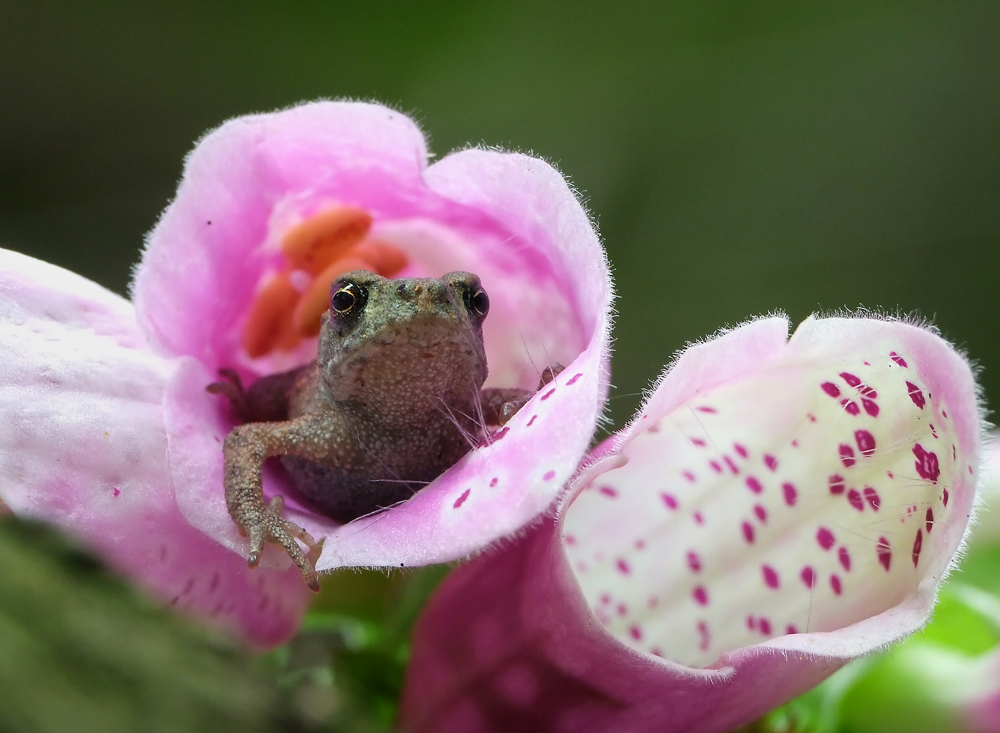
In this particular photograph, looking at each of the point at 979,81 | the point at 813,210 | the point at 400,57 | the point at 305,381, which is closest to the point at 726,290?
the point at 813,210

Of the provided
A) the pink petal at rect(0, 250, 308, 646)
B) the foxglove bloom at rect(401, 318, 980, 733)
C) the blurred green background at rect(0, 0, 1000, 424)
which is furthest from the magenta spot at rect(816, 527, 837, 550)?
the blurred green background at rect(0, 0, 1000, 424)

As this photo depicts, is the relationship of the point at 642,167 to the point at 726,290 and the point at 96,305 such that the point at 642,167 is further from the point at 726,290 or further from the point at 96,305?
the point at 96,305

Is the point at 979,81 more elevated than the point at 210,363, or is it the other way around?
the point at 979,81

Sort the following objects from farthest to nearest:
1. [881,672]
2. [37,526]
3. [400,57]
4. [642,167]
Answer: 1. [642,167]
2. [400,57]
3. [881,672]
4. [37,526]

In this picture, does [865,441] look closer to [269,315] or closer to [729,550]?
[729,550]

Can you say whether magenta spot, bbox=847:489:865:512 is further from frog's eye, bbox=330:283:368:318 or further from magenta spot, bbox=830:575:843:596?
frog's eye, bbox=330:283:368:318

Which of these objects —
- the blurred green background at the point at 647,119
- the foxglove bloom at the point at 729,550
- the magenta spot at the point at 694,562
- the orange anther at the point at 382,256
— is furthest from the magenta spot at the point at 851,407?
the blurred green background at the point at 647,119
